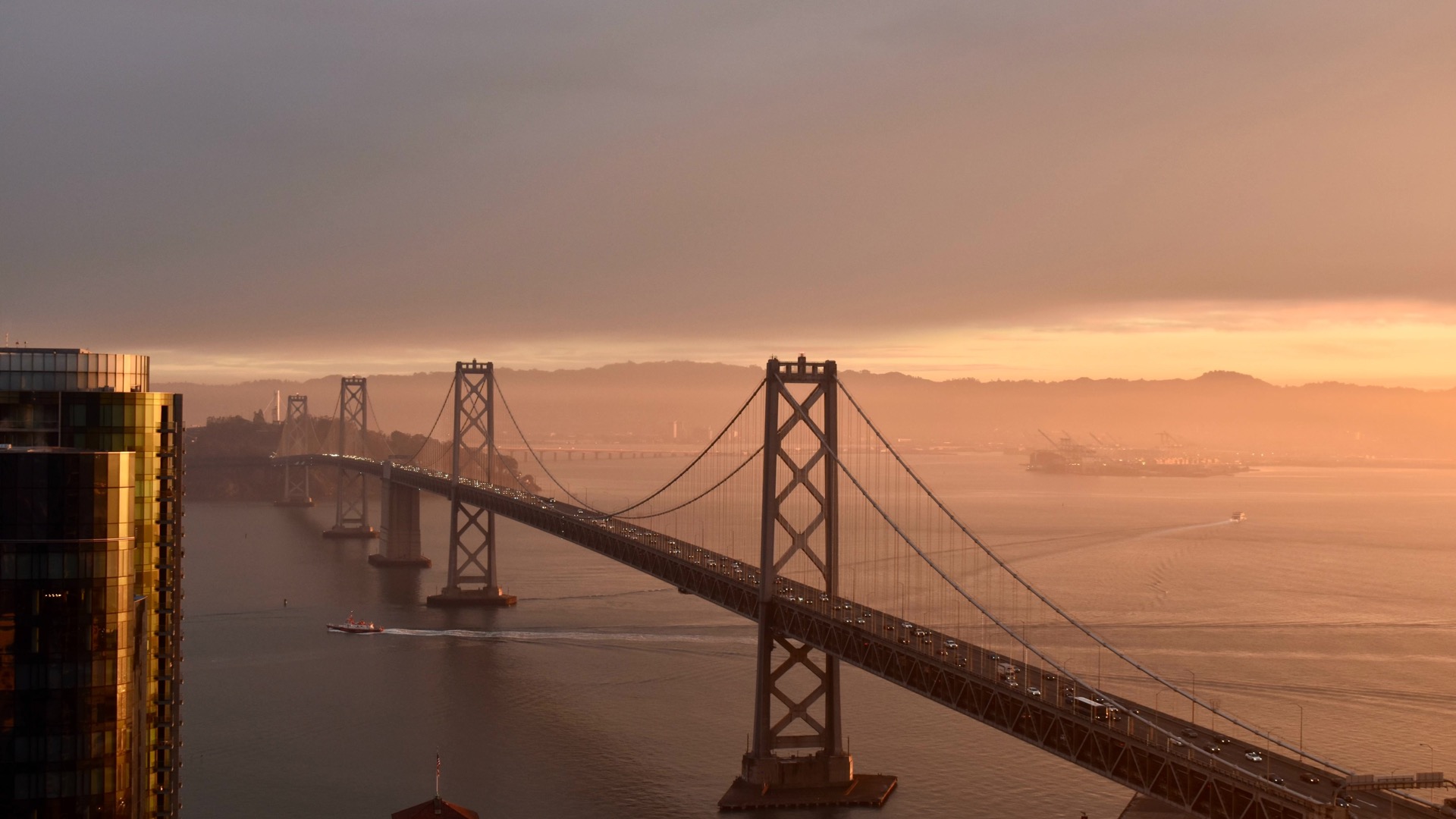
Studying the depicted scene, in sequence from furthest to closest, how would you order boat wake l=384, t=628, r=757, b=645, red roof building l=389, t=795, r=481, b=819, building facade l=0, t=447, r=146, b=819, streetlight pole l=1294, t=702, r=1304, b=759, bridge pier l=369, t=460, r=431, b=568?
bridge pier l=369, t=460, r=431, b=568 → boat wake l=384, t=628, r=757, b=645 → streetlight pole l=1294, t=702, r=1304, b=759 → red roof building l=389, t=795, r=481, b=819 → building facade l=0, t=447, r=146, b=819

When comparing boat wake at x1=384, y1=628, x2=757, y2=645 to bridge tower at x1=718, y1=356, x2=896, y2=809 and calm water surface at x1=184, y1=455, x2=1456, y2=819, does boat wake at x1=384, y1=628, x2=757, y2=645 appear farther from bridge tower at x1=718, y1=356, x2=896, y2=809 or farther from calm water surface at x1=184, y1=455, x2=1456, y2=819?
bridge tower at x1=718, y1=356, x2=896, y2=809

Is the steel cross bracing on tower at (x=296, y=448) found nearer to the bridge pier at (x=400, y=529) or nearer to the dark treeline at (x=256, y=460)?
the dark treeline at (x=256, y=460)

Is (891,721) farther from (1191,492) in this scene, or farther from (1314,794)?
(1191,492)

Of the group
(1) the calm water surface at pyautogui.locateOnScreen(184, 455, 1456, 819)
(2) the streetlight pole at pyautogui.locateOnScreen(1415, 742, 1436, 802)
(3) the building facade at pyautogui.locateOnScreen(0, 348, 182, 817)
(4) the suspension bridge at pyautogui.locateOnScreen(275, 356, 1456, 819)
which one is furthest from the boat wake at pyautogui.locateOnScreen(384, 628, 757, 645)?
(3) the building facade at pyautogui.locateOnScreen(0, 348, 182, 817)

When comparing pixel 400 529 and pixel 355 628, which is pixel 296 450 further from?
pixel 355 628

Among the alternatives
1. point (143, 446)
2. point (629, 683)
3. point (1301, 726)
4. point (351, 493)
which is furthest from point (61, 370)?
point (351, 493)

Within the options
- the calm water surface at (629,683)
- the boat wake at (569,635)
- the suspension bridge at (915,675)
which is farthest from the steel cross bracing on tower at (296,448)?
the boat wake at (569,635)
